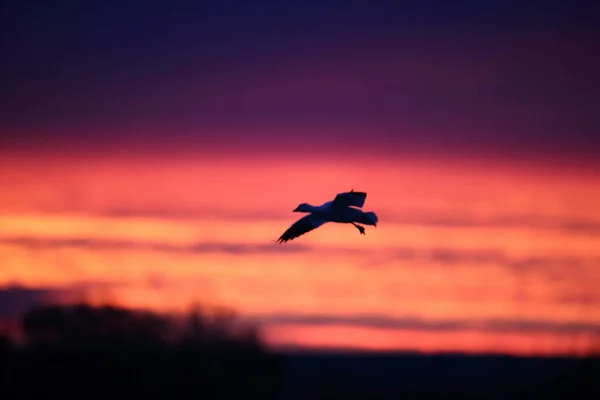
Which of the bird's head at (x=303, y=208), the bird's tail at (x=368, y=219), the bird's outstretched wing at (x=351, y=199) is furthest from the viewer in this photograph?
the bird's head at (x=303, y=208)

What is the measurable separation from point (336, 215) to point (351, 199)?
91 cm

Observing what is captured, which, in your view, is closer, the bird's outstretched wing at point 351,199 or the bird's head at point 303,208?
the bird's outstretched wing at point 351,199

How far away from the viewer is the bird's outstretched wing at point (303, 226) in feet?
151

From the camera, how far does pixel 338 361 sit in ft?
277

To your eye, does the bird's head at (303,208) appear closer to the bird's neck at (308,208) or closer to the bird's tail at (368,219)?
the bird's neck at (308,208)

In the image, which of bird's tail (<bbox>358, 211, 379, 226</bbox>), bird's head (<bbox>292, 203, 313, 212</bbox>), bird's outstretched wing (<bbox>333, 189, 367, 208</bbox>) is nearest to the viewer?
bird's outstretched wing (<bbox>333, 189, 367, 208</bbox>)

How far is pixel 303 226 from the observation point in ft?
151

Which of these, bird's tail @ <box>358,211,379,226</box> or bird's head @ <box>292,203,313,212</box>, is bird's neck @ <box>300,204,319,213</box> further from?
bird's tail @ <box>358,211,379,226</box>

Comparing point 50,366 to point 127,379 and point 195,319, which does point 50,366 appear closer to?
point 127,379

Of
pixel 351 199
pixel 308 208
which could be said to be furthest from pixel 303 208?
pixel 351 199

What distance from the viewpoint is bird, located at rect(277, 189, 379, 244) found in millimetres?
44656

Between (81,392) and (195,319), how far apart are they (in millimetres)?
10617

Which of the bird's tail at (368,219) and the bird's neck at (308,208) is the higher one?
the bird's neck at (308,208)

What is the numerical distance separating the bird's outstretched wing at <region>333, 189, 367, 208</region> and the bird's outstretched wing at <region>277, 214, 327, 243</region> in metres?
1.31
